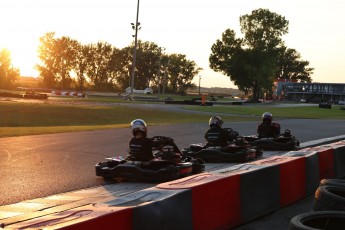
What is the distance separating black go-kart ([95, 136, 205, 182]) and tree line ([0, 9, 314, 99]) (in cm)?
7146

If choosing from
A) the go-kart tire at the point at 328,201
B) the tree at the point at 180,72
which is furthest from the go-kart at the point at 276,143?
the tree at the point at 180,72

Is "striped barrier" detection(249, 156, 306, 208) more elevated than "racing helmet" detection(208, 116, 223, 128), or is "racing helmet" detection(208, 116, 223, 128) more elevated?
"racing helmet" detection(208, 116, 223, 128)

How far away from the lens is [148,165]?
29.1ft

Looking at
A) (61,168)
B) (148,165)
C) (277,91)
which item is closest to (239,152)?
(148,165)

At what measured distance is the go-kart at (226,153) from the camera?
1148cm

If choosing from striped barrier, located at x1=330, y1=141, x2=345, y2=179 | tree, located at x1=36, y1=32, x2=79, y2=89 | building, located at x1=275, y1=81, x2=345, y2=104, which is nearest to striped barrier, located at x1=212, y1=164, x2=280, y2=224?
striped barrier, located at x1=330, y1=141, x2=345, y2=179

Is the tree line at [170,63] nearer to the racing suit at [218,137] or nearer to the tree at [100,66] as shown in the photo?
the tree at [100,66]

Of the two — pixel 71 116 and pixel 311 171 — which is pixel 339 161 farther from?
pixel 71 116

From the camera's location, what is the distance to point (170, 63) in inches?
5285

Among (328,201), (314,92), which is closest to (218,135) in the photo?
(328,201)

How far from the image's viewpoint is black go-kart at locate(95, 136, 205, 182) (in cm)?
870

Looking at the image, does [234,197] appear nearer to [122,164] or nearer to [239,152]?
[122,164]

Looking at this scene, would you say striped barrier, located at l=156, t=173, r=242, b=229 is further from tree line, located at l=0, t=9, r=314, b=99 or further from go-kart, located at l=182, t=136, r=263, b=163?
tree line, located at l=0, t=9, r=314, b=99

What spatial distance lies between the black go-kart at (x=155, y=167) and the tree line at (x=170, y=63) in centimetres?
7146
